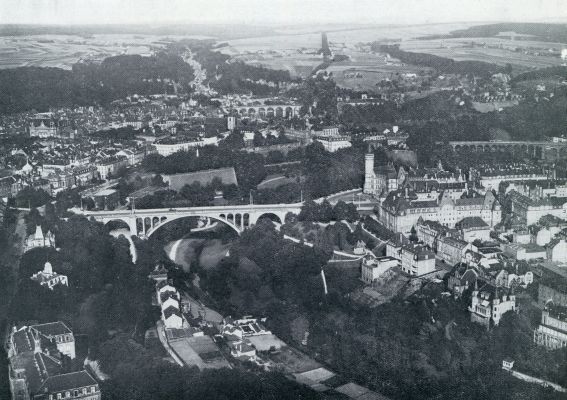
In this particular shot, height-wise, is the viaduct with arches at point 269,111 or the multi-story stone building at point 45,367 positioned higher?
the viaduct with arches at point 269,111

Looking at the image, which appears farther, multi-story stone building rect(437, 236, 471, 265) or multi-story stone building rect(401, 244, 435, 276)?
multi-story stone building rect(437, 236, 471, 265)

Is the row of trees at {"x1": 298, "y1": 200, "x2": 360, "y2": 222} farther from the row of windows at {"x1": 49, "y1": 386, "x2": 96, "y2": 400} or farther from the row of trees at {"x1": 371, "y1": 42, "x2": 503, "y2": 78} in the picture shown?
the row of trees at {"x1": 371, "y1": 42, "x2": 503, "y2": 78}

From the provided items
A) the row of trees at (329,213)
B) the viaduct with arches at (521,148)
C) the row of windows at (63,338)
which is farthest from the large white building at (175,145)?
the row of windows at (63,338)

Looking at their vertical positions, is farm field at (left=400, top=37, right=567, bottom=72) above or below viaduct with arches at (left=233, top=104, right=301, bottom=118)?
above

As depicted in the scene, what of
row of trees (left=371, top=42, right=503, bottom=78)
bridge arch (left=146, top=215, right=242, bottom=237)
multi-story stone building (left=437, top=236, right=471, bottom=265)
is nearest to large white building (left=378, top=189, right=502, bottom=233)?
multi-story stone building (left=437, top=236, right=471, bottom=265)

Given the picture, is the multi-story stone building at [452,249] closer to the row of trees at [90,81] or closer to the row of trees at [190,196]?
the row of trees at [190,196]

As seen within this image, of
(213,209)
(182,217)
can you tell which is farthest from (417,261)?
(182,217)

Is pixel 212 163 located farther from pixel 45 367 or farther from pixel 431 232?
pixel 45 367
